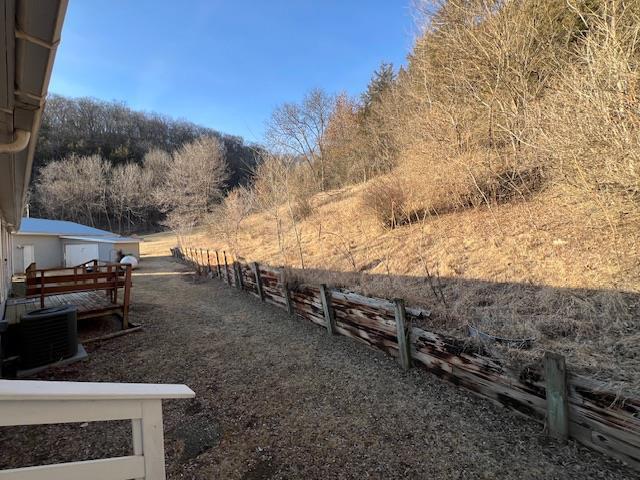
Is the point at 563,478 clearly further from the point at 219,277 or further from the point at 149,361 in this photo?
the point at 219,277

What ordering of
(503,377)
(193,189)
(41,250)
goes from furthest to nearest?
(193,189)
(41,250)
(503,377)

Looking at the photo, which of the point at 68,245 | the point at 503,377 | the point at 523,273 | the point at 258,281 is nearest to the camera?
the point at 503,377

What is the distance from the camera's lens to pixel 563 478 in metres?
2.13

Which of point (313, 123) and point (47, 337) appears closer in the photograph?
point (47, 337)

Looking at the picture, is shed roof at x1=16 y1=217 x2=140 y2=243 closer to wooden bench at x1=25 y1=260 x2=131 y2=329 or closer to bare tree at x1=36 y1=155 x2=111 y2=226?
wooden bench at x1=25 y1=260 x2=131 y2=329

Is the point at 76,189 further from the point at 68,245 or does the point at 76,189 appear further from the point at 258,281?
the point at 258,281

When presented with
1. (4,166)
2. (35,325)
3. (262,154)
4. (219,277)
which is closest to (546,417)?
(35,325)

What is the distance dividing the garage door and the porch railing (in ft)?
76.3

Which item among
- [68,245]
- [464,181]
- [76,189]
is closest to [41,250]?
[68,245]

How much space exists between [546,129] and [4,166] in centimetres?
757

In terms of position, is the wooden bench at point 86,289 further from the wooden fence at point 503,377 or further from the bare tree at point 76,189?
the bare tree at point 76,189

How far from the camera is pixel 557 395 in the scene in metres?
2.40

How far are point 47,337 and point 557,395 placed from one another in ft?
18.2

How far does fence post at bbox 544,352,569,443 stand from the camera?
2.36 m
